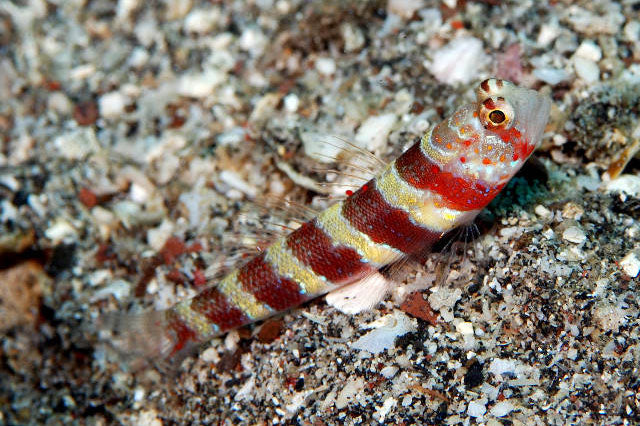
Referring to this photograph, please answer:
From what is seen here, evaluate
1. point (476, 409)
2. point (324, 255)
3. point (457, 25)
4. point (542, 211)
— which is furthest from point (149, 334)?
point (457, 25)

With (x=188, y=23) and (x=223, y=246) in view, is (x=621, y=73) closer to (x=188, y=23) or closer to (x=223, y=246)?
(x=223, y=246)

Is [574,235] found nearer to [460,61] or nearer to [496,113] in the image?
[496,113]

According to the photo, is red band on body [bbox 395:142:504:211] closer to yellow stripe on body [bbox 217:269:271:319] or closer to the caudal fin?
yellow stripe on body [bbox 217:269:271:319]

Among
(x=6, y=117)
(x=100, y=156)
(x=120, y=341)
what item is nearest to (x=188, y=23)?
(x=100, y=156)

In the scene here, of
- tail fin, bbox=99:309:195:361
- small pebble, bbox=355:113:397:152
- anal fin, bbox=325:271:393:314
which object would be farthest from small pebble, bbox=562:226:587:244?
tail fin, bbox=99:309:195:361

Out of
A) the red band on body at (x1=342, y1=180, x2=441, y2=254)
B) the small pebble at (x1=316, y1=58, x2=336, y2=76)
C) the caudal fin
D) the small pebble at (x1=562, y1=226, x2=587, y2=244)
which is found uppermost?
the small pebble at (x1=316, y1=58, x2=336, y2=76)

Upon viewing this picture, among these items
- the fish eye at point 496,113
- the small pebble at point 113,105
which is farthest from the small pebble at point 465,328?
the small pebble at point 113,105

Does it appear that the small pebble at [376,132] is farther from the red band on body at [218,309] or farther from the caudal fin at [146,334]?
the caudal fin at [146,334]
